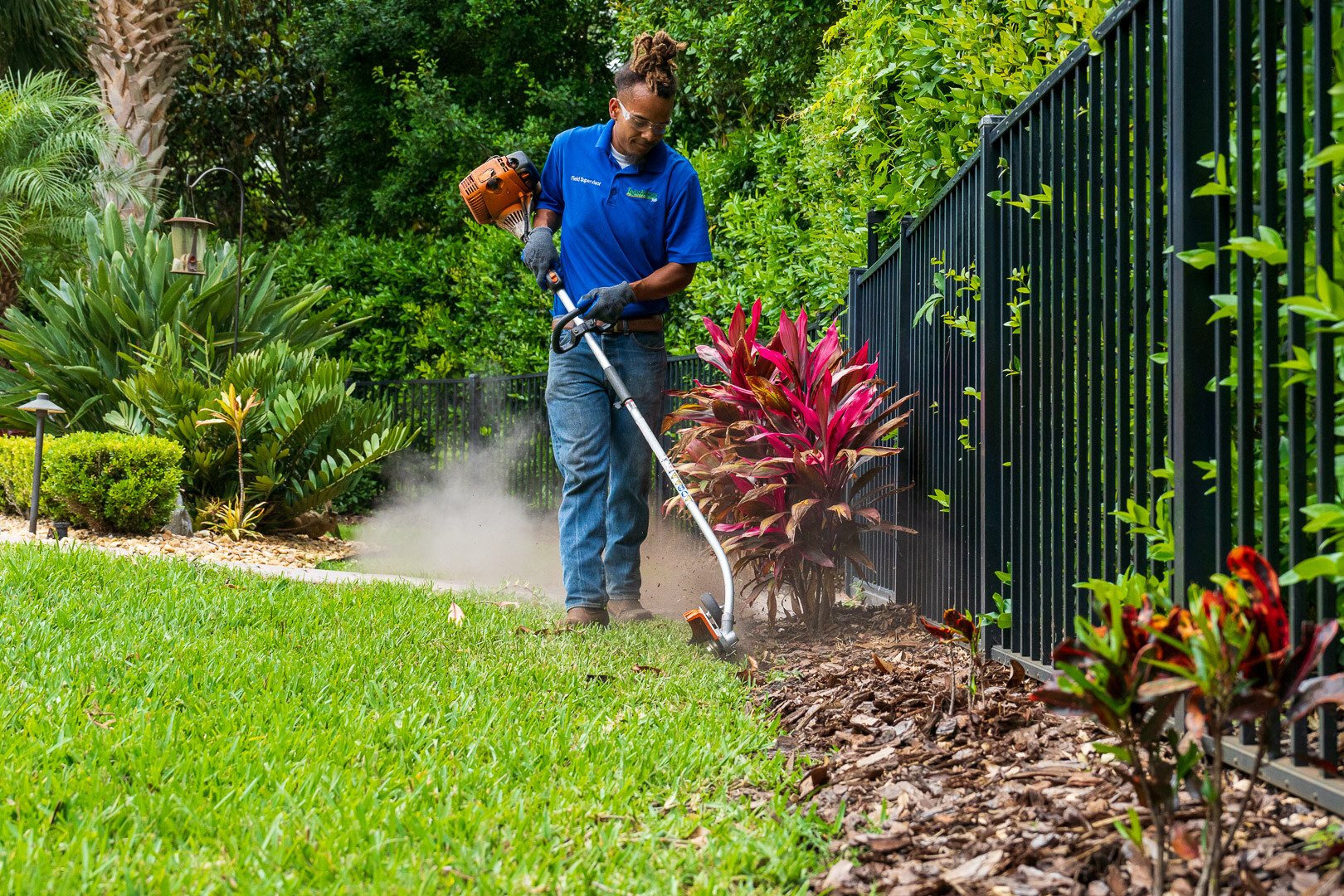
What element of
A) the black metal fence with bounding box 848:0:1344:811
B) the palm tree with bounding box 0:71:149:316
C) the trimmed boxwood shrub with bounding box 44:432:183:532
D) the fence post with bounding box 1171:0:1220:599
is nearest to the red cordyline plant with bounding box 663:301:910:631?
the black metal fence with bounding box 848:0:1344:811

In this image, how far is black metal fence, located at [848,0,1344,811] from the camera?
1.65 m

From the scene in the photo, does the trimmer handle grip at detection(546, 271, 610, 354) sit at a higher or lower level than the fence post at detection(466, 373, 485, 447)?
higher

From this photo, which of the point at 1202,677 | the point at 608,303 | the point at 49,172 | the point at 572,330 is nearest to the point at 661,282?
the point at 608,303

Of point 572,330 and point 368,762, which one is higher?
point 572,330

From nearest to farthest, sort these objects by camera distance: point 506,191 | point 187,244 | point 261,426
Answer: point 506,191 < point 261,426 < point 187,244

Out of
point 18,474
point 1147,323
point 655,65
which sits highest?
point 655,65

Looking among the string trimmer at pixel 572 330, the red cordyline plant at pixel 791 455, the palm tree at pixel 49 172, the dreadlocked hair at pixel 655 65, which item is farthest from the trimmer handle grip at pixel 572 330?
the palm tree at pixel 49 172

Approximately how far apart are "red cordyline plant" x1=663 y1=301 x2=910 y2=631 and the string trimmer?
0.16 metres

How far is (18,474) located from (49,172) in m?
5.18

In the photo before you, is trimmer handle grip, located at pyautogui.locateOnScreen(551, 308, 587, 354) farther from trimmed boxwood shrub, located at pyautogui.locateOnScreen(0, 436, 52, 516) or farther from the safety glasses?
trimmed boxwood shrub, located at pyautogui.locateOnScreen(0, 436, 52, 516)

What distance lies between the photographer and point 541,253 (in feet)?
15.7

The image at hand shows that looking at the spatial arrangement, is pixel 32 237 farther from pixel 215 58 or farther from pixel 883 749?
pixel 883 749

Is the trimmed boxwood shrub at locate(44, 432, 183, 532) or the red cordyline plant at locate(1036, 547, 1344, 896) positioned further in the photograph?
the trimmed boxwood shrub at locate(44, 432, 183, 532)

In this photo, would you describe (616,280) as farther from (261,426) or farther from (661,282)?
(261,426)
